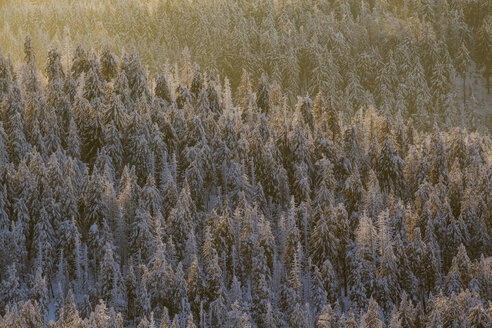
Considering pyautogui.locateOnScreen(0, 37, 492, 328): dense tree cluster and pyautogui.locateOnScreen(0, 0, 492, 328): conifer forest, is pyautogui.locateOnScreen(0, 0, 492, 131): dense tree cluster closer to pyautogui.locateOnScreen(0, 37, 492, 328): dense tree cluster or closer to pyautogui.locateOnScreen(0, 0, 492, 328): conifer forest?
pyautogui.locateOnScreen(0, 0, 492, 328): conifer forest

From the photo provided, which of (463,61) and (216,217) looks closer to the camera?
(216,217)

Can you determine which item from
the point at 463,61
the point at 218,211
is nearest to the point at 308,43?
the point at 463,61

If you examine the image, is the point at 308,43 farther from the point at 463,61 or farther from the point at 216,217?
the point at 216,217

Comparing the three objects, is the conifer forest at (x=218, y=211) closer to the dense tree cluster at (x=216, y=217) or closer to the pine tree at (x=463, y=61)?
the dense tree cluster at (x=216, y=217)

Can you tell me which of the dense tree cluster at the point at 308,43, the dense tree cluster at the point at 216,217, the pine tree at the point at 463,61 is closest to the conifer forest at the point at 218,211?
A: the dense tree cluster at the point at 216,217

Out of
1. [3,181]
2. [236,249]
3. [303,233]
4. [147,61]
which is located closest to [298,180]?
[303,233]

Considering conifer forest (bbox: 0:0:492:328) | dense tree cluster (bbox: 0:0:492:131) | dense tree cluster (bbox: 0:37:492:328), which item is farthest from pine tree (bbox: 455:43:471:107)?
dense tree cluster (bbox: 0:37:492:328)

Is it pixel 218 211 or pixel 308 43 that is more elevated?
pixel 308 43
